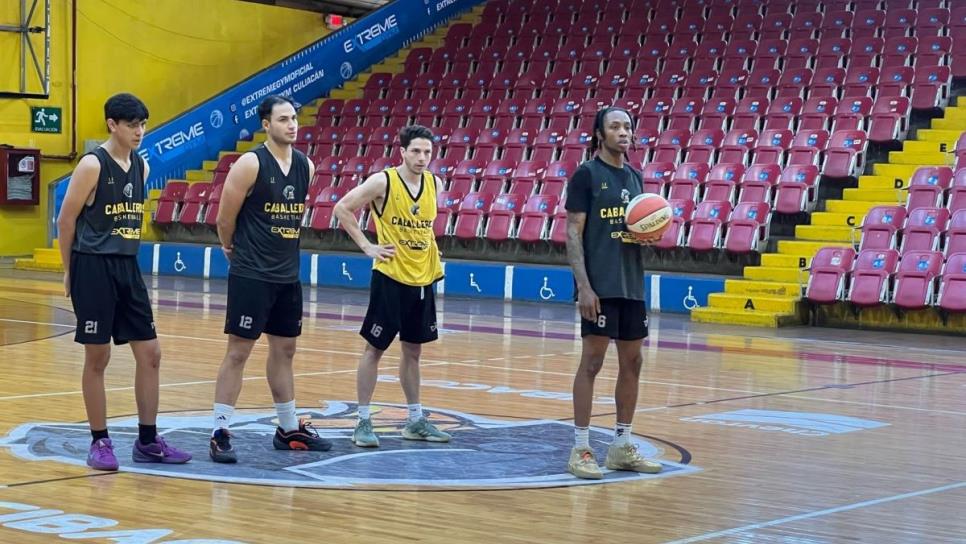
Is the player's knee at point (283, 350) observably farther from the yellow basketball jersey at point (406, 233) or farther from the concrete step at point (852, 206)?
the concrete step at point (852, 206)

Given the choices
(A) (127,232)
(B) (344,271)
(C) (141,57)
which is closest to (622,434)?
(A) (127,232)

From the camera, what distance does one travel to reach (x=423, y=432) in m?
8.06

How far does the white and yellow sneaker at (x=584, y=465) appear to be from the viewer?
23.0ft

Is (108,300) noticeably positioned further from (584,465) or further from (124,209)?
(584,465)

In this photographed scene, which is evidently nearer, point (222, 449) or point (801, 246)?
point (222, 449)

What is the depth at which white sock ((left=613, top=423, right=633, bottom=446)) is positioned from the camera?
7.33m

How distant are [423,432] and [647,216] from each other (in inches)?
74.8

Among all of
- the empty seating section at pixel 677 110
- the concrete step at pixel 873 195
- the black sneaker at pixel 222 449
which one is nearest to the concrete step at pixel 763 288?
the empty seating section at pixel 677 110

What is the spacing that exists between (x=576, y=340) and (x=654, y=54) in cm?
1024

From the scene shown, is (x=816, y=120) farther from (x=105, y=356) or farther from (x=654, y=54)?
(x=105, y=356)

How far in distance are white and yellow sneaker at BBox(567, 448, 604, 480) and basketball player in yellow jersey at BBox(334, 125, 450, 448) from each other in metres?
1.12

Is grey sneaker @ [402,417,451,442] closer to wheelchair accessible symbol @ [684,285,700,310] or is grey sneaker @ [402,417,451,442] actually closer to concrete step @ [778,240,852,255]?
wheelchair accessible symbol @ [684,285,700,310]

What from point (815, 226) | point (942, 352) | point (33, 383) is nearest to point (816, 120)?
point (815, 226)

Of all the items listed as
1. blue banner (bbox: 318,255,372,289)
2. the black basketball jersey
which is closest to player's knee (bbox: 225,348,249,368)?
the black basketball jersey
